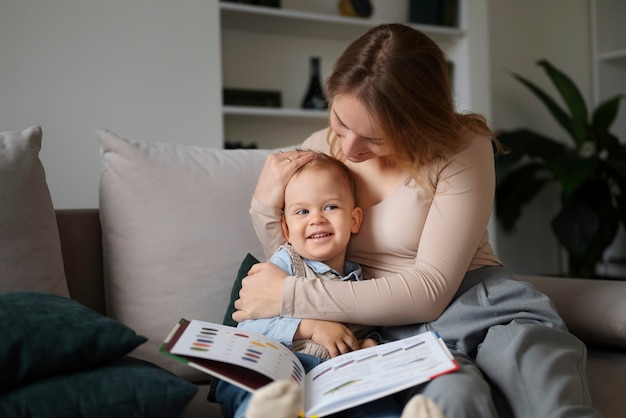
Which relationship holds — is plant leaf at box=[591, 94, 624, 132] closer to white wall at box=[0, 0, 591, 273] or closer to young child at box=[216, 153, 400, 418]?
white wall at box=[0, 0, 591, 273]

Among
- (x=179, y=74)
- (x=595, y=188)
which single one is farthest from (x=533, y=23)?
(x=179, y=74)

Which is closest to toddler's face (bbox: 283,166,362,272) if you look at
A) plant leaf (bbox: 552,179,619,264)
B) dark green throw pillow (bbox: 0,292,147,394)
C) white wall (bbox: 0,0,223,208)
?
dark green throw pillow (bbox: 0,292,147,394)

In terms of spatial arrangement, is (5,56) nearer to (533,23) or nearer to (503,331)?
(503,331)

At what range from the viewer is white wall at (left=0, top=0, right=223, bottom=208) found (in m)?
2.50

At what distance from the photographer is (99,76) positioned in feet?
8.65

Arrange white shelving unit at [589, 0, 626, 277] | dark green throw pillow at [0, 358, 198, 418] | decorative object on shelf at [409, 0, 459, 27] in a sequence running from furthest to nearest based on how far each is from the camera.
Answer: white shelving unit at [589, 0, 626, 277] → decorative object on shelf at [409, 0, 459, 27] → dark green throw pillow at [0, 358, 198, 418]

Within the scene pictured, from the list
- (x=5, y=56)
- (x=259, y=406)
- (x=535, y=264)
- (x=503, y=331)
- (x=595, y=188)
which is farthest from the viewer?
(x=535, y=264)

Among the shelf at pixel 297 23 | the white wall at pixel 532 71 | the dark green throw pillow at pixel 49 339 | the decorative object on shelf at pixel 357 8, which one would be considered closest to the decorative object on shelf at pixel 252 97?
the shelf at pixel 297 23

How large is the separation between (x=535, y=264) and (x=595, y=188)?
0.74 meters

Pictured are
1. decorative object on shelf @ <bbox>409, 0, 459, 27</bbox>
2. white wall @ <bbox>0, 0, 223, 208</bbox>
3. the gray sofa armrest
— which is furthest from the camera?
decorative object on shelf @ <bbox>409, 0, 459, 27</bbox>

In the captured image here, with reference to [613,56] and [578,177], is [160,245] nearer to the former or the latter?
[578,177]

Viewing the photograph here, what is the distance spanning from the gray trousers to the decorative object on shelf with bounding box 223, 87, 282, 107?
6.57ft

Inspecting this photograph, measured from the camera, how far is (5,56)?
247 cm

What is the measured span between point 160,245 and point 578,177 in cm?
226
